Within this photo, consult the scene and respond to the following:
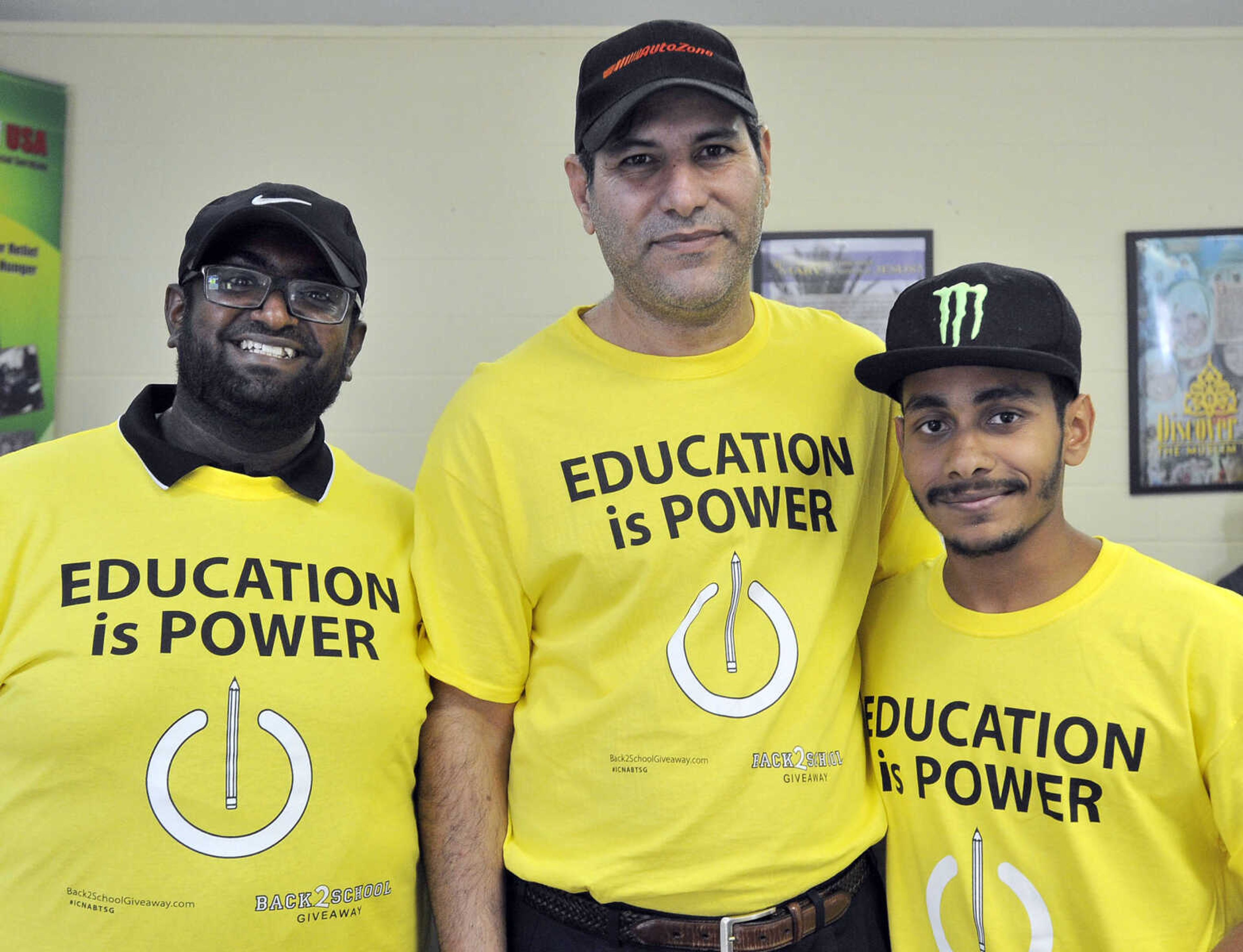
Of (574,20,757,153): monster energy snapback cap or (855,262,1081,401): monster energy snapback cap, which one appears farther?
(574,20,757,153): monster energy snapback cap

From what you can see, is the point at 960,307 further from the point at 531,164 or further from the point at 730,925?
the point at 531,164

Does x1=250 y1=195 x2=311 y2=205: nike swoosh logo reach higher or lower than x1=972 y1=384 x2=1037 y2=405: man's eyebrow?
higher

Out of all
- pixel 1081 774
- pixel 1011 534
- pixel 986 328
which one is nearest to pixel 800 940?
pixel 1081 774

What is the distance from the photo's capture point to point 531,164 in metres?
3.69

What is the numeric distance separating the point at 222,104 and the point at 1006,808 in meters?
3.71

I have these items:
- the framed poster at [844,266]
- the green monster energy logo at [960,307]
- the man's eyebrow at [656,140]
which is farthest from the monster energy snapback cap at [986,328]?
the framed poster at [844,266]

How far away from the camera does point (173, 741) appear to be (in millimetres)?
1237

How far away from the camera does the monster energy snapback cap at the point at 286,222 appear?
1445 mm

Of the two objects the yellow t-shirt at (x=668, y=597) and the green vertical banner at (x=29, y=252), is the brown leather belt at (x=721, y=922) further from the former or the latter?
the green vertical banner at (x=29, y=252)

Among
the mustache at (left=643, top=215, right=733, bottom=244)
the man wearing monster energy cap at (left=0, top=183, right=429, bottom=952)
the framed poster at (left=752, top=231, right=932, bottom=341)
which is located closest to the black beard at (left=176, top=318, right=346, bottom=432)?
the man wearing monster energy cap at (left=0, top=183, right=429, bottom=952)

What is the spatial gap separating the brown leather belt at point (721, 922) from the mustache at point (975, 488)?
0.55 m

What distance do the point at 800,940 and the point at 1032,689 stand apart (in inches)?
18.1

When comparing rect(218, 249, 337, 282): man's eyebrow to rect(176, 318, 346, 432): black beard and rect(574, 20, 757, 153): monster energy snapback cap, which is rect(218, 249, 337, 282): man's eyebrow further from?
rect(574, 20, 757, 153): monster energy snapback cap

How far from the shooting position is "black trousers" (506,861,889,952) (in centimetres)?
129
